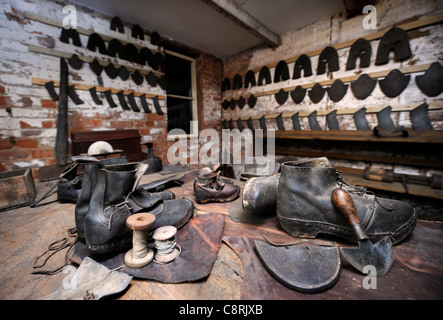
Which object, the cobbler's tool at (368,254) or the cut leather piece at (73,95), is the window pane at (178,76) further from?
the cobbler's tool at (368,254)

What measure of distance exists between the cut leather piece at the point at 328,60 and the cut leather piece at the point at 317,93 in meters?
0.21

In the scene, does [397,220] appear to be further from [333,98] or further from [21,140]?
[21,140]

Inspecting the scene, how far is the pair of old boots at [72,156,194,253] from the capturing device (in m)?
0.68

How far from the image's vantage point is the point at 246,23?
2600mm

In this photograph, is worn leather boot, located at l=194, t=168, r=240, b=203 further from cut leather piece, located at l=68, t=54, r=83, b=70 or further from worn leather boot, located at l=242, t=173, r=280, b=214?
cut leather piece, located at l=68, t=54, r=83, b=70

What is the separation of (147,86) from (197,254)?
2.97 metres

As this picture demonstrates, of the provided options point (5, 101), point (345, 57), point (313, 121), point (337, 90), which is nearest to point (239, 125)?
point (313, 121)

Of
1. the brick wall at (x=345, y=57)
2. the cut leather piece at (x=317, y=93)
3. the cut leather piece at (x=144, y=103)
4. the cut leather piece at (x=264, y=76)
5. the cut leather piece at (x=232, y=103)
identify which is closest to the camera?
the brick wall at (x=345, y=57)

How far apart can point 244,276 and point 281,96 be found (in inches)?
125

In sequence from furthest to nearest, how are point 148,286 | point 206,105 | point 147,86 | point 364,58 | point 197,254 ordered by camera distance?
point 206,105, point 147,86, point 364,58, point 197,254, point 148,286

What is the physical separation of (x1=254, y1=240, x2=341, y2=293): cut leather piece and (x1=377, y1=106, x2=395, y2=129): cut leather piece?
94.4 inches

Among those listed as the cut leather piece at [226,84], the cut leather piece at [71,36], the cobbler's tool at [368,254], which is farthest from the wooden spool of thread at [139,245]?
the cut leather piece at [226,84]

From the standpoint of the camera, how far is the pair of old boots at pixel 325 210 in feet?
2.49

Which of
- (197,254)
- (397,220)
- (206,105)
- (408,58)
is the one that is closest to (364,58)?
(408,58)
